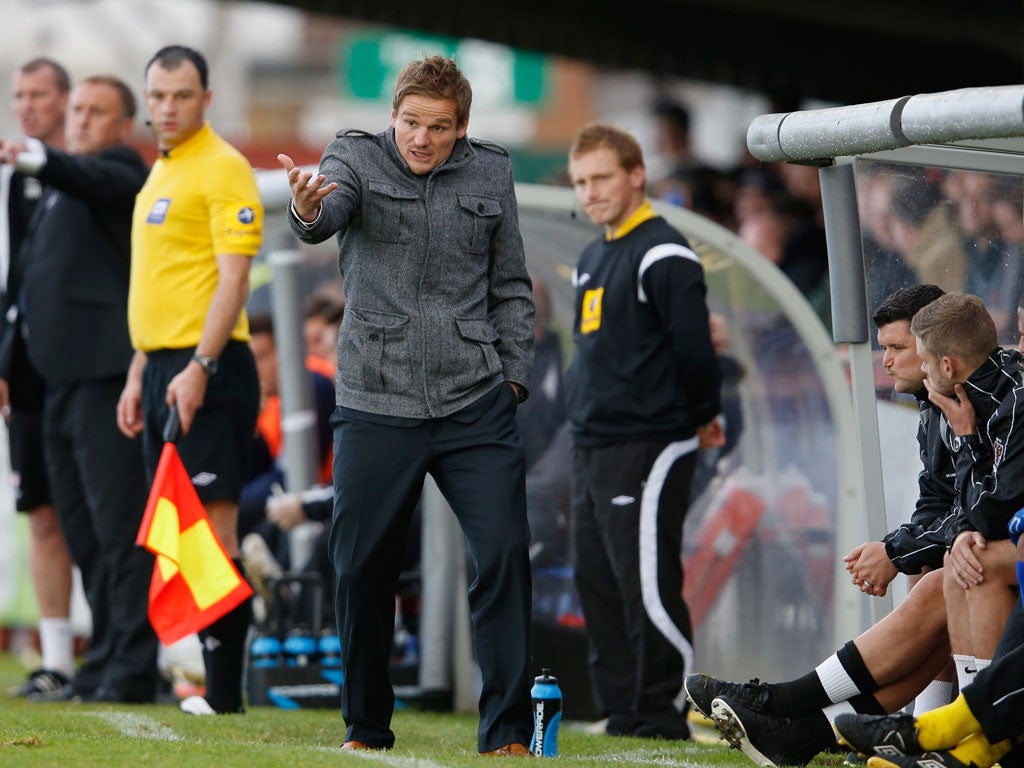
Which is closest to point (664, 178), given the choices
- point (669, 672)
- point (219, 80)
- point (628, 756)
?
point (669, 672)

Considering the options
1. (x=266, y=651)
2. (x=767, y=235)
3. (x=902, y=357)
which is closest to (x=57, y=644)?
(x=266, y=651)

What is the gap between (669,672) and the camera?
23.0ft

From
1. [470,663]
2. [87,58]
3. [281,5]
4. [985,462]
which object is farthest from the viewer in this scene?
[87,58]

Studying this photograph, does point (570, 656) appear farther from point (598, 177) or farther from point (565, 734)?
point (598, 177)

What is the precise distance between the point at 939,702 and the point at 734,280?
2789 millimetres

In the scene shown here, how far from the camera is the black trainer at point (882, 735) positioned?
498 cm

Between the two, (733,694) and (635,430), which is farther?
(635,430)

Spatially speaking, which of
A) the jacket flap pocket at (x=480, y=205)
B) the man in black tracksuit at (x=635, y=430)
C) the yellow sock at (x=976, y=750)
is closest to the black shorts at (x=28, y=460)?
the man in black tracksuit at (x=635, y=430)

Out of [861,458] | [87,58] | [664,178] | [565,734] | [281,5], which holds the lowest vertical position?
[565,734]

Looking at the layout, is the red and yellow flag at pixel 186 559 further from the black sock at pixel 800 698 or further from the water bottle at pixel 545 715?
the black sock at pixel 800 698

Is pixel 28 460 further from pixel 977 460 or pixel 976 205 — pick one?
pixel 977 460

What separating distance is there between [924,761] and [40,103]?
5538mm

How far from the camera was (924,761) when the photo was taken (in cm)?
495

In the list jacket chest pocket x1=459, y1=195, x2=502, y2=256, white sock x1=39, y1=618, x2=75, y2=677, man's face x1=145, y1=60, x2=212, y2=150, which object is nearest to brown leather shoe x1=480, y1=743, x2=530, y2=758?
jacket chest pocket x1=459, y1=195, x2=502, y2=256
